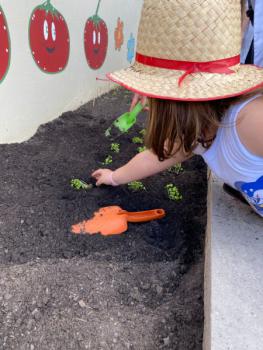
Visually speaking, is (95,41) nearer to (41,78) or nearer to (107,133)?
(41,78)

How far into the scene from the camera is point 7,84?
2.14 metres

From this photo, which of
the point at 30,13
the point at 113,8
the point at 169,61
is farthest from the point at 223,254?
the point at 113,8

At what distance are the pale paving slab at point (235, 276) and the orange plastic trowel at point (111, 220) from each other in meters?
0.27

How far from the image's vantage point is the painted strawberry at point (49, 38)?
7.59 feet

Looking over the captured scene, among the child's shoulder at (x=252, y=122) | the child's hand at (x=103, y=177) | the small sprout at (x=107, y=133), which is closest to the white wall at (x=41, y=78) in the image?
the small sprout at (x=107, y=133)

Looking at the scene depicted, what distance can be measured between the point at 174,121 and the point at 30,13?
142 cm

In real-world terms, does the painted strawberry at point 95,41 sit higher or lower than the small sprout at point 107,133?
higher

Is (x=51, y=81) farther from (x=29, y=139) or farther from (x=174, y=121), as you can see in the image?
(x=174, y=121)

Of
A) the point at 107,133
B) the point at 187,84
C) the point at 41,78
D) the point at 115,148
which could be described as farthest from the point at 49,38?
the point at 187,84

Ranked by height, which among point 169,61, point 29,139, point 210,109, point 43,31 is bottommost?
point 29,139

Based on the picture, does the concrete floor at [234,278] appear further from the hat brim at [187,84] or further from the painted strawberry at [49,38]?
the painted strawberry at [49,38]

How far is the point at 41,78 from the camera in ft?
8.09

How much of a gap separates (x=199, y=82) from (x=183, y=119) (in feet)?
0.39

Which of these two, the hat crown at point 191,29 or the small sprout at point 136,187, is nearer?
the hat crown at point 191,29
